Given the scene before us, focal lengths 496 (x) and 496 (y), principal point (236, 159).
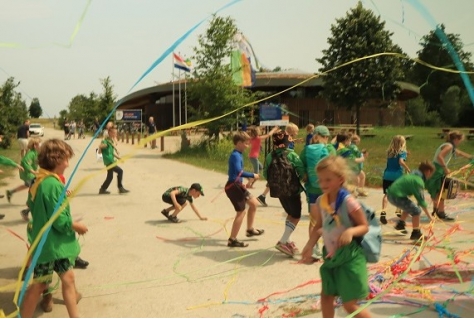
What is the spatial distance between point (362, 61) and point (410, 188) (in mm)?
20758

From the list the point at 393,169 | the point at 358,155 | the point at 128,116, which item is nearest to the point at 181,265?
the point at 393,169

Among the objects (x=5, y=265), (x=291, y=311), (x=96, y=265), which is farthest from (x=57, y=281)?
(x=291, y=311)

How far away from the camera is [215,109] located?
2050cm

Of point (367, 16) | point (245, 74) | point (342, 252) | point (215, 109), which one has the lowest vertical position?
point (342, 252)

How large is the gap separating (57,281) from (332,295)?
296cm

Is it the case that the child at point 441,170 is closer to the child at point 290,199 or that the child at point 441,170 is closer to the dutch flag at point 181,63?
the child at point 290,199

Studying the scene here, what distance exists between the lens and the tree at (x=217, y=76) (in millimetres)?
20219

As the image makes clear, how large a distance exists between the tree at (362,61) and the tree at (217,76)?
24.6ft

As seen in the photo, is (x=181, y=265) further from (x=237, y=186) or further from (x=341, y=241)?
(x=341, y=241)

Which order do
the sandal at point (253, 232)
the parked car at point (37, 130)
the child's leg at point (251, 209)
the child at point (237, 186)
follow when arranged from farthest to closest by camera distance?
the parked car at point (37, 130)
the sandal at point (253, 232)
the child's leg at point (251, 209)
the child at point (237, 186)

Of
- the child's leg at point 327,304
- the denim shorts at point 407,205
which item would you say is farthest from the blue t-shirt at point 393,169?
the child's leg at point 327,304

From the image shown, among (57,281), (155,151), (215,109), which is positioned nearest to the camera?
(57,281)

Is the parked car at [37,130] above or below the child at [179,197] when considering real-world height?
above

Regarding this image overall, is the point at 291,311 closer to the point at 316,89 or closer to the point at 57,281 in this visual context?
the point at 57,281
